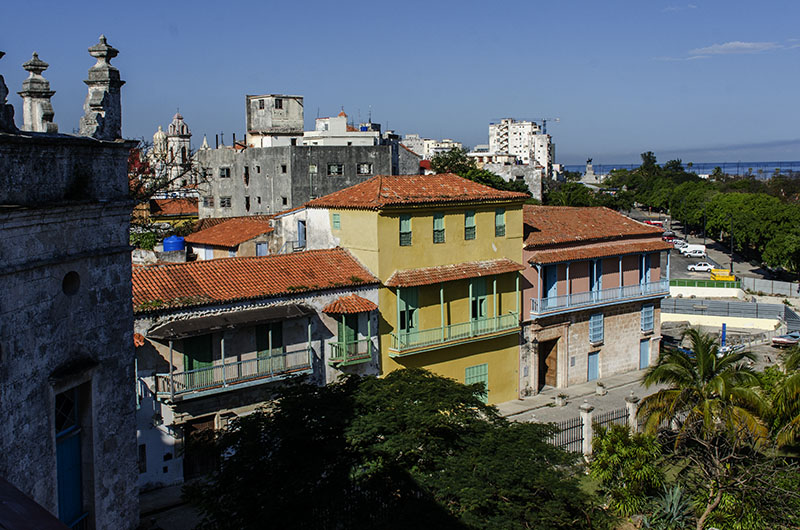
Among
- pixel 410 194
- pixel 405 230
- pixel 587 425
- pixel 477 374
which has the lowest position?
pixel 587 425

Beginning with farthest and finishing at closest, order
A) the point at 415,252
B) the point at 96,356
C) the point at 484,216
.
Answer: the point at 484,216 → the point at 415,252 → the point at 96,356

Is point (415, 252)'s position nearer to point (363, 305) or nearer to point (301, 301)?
point (363, 305)

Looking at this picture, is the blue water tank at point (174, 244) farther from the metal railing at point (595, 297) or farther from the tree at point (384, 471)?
the tree at point (384, 471)

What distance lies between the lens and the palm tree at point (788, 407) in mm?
19000

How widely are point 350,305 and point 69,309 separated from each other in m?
17.4

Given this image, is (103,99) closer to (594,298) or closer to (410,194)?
(410,194)

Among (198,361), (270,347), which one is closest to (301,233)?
(270,347)

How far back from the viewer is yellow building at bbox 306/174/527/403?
27266 millimetres

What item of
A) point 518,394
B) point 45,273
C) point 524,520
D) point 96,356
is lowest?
point 518,394

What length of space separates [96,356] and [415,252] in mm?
19499

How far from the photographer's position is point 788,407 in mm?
19359


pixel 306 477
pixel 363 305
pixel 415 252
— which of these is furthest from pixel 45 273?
pixel 415 252

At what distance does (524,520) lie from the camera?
14.7 meters

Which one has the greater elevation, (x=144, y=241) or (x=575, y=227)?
(x=575, y=227)
